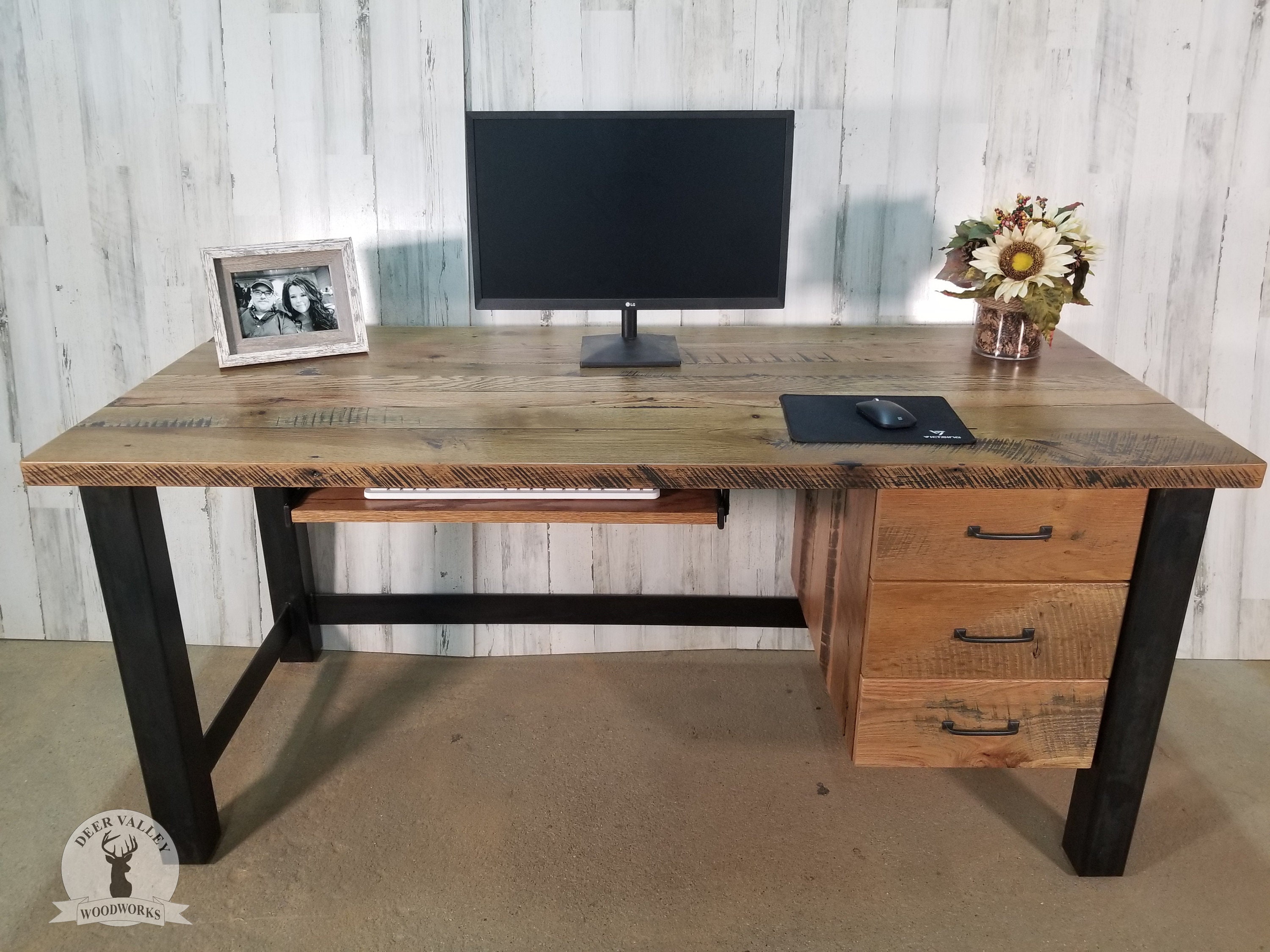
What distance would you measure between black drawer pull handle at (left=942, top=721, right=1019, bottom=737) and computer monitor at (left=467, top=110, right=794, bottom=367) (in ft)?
2.55

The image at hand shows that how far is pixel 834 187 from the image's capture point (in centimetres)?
198

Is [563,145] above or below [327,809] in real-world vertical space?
Result: above

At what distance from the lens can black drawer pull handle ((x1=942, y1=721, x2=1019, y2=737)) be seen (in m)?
1.51

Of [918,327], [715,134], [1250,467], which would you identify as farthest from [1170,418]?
[715,134]

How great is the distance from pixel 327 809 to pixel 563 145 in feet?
4.16

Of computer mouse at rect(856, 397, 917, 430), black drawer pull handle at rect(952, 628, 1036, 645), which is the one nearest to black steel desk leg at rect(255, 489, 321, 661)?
computer mouse at rect(856, 397, 917, 430)

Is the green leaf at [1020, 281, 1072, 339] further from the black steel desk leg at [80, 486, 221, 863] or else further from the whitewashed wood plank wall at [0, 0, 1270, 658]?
Result: the black steel desk leg at [80, 486, 221, 863]

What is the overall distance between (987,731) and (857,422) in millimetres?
533

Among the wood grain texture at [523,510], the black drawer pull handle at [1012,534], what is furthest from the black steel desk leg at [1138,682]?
the wood grain texture at [523,510]

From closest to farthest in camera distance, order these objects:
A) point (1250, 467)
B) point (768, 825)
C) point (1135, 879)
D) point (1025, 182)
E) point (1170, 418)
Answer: point (1250, 467)
point (1170, 418)
point (1135, 879)
point (768, 825)
point (1025, 182)

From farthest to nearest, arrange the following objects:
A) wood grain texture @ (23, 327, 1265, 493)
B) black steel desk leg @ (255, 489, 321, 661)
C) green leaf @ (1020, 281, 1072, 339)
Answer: black steel desk leg @ (255, 489, 321, 661), green leaf @ (1020, 281, 1072, 339), wood grain texture @ (23, 327, 1265, 493)

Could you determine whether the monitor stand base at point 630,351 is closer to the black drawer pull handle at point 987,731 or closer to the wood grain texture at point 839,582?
the wood grain texture at point 839,582

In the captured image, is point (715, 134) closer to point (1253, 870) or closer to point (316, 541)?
point (316, 541)

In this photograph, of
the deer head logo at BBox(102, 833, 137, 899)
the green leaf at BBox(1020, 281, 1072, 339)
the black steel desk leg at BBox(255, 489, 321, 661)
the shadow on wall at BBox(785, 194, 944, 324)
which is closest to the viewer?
the deer head logo at BBox(102, 833, 137, 899)
